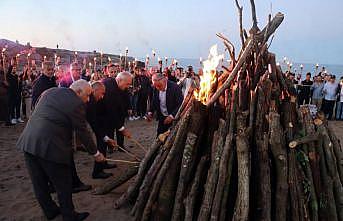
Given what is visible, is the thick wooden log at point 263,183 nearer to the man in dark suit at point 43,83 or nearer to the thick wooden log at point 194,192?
the thick wooden log at point 194,192

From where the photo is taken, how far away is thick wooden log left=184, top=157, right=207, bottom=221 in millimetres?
5039

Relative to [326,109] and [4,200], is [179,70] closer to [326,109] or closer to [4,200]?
[326,109]

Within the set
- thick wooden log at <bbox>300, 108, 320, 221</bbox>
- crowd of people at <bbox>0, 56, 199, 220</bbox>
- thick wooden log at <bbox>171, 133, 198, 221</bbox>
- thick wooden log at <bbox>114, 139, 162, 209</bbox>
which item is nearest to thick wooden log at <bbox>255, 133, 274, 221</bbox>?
thick wooden log at <bbox>300, 108, 320, 221</bbox>

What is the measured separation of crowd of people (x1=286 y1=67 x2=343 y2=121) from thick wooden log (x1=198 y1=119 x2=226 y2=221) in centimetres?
1149

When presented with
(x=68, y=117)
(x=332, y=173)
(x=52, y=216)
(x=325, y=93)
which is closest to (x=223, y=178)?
(x=332, y=173)

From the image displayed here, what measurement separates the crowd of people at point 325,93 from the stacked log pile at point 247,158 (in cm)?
1052

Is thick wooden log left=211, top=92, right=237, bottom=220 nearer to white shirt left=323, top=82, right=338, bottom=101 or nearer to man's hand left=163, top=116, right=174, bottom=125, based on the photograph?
man's hand left=163, top=116, right=174, bottom=125

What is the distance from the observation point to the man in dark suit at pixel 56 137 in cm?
510

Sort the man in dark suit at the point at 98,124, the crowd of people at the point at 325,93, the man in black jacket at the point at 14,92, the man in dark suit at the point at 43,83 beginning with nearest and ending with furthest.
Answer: the man in dark suit at the point at 98,124 → the man in dark suit at the point at 43,83 → the man in black jacket at the point at 14,92 → the crowd of people at the point at 325,93

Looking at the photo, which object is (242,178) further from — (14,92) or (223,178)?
(14,92)

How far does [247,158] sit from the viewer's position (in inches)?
195

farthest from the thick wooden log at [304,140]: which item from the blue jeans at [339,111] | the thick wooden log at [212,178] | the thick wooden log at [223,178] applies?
the blue jeans at [339,111]

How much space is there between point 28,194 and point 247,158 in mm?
4240

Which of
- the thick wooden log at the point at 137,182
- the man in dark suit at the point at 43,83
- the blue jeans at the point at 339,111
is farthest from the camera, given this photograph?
the blue jeans at the point at 339,111
